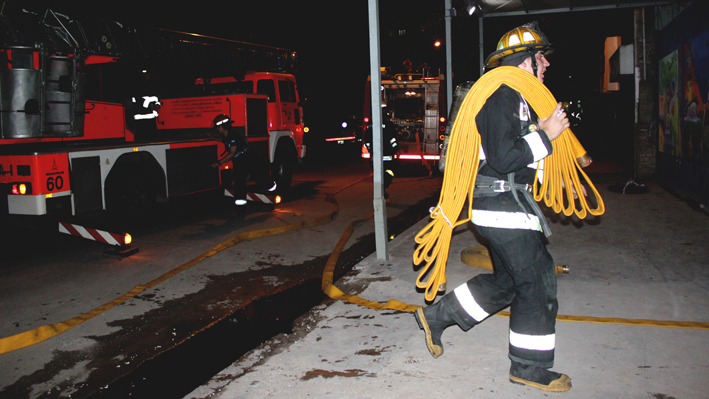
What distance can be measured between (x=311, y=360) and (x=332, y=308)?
41.3 inches

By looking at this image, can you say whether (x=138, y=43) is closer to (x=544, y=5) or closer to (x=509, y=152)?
(x=544, y=5)

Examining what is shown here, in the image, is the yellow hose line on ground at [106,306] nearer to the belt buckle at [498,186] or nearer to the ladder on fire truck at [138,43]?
the belt buckle at [498,186]

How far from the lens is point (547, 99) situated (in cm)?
328

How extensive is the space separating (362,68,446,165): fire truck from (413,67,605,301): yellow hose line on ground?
43.6 ft

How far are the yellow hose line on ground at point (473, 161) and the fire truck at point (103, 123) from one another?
18.3ft

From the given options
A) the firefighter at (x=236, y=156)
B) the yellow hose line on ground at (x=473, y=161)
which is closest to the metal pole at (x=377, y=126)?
the yellow hose line on ground at (x=473, y=161)

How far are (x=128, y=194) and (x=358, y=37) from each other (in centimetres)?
3034

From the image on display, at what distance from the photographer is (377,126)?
5883 millimetres

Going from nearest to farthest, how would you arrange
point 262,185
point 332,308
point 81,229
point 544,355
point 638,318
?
1. point 544,355
2. point 638,318
3. point 332,308
4. point 81,229
5. point 262,185

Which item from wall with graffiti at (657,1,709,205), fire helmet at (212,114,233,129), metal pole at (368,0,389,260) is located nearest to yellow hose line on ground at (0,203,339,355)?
metal pole at (368,0,389,260)

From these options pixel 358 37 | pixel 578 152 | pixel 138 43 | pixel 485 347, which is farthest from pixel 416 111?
pixel 358 37

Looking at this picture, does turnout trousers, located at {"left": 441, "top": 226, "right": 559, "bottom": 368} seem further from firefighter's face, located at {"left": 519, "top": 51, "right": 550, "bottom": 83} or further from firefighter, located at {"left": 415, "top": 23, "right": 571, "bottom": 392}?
firefighter's face, located at {"left": 519, "top": 51, "right": 550, "bottom": 83}

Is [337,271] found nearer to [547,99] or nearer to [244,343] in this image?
[244,343]

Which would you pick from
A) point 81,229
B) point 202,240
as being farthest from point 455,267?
point 81,229
